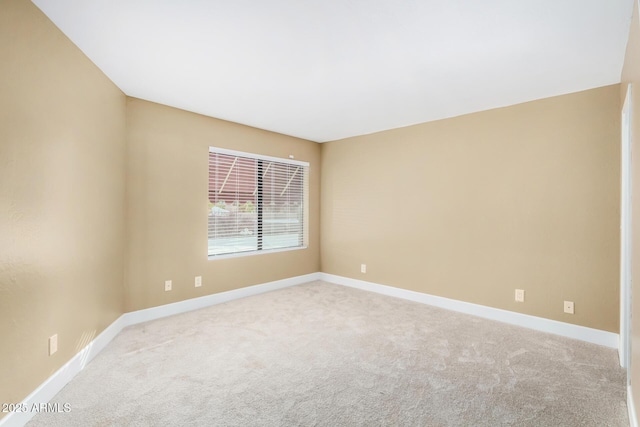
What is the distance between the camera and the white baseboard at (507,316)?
2.84 meters

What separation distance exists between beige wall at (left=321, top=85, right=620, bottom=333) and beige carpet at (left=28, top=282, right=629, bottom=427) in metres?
0.50

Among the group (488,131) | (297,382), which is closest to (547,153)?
(488,131)

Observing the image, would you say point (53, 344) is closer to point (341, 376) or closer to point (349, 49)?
point (341, 376)

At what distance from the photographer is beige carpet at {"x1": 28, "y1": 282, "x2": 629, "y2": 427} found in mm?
1819

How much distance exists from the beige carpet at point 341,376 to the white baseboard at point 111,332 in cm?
8

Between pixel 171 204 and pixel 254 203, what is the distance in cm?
119

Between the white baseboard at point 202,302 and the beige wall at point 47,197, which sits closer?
the beige wall at point 47,197

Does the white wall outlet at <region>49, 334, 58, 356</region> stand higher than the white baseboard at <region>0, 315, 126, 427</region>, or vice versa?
the white wall outlet at <region>49, 334, 58, 356</region>

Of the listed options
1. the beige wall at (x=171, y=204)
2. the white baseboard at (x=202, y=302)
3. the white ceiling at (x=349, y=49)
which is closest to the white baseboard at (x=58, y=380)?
the white baseboard at (x=202, y=302)

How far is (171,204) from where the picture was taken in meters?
3.54

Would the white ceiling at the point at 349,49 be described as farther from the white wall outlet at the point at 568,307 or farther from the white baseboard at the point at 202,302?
the white baseboard at the point at 202,302

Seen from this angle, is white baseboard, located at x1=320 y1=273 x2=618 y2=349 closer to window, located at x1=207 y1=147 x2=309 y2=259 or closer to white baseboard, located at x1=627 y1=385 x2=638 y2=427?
white baseboard, located at x1=627 y1=385 x2=638 y2=427

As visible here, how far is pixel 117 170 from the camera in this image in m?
3.02

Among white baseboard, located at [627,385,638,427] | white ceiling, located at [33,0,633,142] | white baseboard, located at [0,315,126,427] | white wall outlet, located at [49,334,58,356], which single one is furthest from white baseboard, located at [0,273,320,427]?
white baseboard, located at [627,385,638,427]
